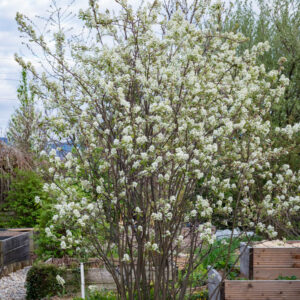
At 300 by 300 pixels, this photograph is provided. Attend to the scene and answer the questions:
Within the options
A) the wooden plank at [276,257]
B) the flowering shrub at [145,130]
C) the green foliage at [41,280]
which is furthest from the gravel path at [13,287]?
the wooden plank at [276,257]

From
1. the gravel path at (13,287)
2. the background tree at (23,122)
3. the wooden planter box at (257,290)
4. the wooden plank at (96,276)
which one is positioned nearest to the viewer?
the wooden planter box at (257,290)

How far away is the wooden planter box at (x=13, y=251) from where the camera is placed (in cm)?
649

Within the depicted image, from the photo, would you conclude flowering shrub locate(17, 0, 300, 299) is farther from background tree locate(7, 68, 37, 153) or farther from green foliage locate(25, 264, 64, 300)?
background tree locate(7, 68, 37, 153)

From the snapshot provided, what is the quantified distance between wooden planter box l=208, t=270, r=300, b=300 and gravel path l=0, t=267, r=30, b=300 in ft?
9.70

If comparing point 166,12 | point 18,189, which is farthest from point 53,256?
point 166,12

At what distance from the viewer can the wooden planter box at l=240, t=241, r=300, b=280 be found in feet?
13.3

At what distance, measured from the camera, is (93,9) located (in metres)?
3.21

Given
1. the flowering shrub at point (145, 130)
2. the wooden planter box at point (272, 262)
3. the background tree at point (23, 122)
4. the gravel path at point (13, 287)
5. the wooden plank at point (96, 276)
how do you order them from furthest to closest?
1. the background tree at point (23, 122)
2. the gravel path at point (13, 287)
3. the wooden plank at point (96, 276)
4. the wooden planter box at point (272, 262)
5. the flowering shrub at point (145, 130)

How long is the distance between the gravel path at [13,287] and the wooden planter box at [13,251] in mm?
131

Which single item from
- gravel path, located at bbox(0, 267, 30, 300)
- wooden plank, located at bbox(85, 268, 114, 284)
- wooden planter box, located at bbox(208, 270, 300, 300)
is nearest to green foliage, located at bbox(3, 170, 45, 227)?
gravel path, located at bbox(0, 267, 30, 300)

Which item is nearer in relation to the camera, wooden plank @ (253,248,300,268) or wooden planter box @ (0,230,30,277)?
wooden plank @ (253,248,300,268)

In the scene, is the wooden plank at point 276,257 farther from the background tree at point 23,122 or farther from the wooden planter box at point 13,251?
the background tree at point 23,122

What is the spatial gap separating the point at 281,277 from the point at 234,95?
1.86 meters

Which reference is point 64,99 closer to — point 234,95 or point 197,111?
point 197,111
